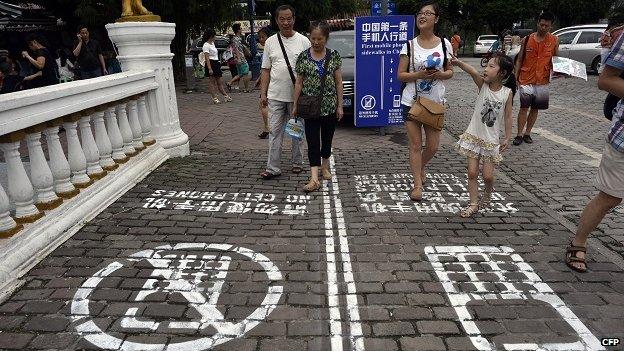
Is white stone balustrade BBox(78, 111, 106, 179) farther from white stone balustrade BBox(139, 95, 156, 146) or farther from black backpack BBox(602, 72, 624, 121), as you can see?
black backpack BBox(602, 72, 624, 121)

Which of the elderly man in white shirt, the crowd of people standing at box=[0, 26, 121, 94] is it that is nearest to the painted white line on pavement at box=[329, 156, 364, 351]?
the elderly man in white shirt

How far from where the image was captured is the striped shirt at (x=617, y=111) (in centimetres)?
291

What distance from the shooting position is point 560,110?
1042cm

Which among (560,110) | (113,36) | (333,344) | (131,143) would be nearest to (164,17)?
(113,36)

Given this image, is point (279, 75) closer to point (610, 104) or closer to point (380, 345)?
point (610, 104)

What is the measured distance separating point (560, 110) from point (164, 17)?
11.3 m

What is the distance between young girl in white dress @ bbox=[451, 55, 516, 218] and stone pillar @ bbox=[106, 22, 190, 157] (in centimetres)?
385

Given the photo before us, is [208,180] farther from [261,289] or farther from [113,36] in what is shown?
[261,289]

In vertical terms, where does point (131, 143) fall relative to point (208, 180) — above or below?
above

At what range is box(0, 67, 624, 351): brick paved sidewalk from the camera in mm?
2768

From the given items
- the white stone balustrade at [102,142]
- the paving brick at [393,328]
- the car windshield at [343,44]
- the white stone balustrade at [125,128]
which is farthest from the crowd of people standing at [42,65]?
the paving brick at [393,328]

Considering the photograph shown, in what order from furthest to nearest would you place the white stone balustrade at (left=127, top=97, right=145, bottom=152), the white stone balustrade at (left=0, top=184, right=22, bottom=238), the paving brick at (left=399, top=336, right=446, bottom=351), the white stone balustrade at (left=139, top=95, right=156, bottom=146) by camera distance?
the white stone balustrade at (left=139, top=95, right=156, bottom=146), the white stone balustrade at (left=127, top=97, right=145, bottom=152), the white stone balustrade at (left=0, top=184, right=22, bottom=238), the paving brick at (left=399, top=336, right=446, bottom=351)

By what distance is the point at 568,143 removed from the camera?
735 centimetres

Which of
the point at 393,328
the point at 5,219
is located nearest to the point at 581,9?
the point at 393,328
